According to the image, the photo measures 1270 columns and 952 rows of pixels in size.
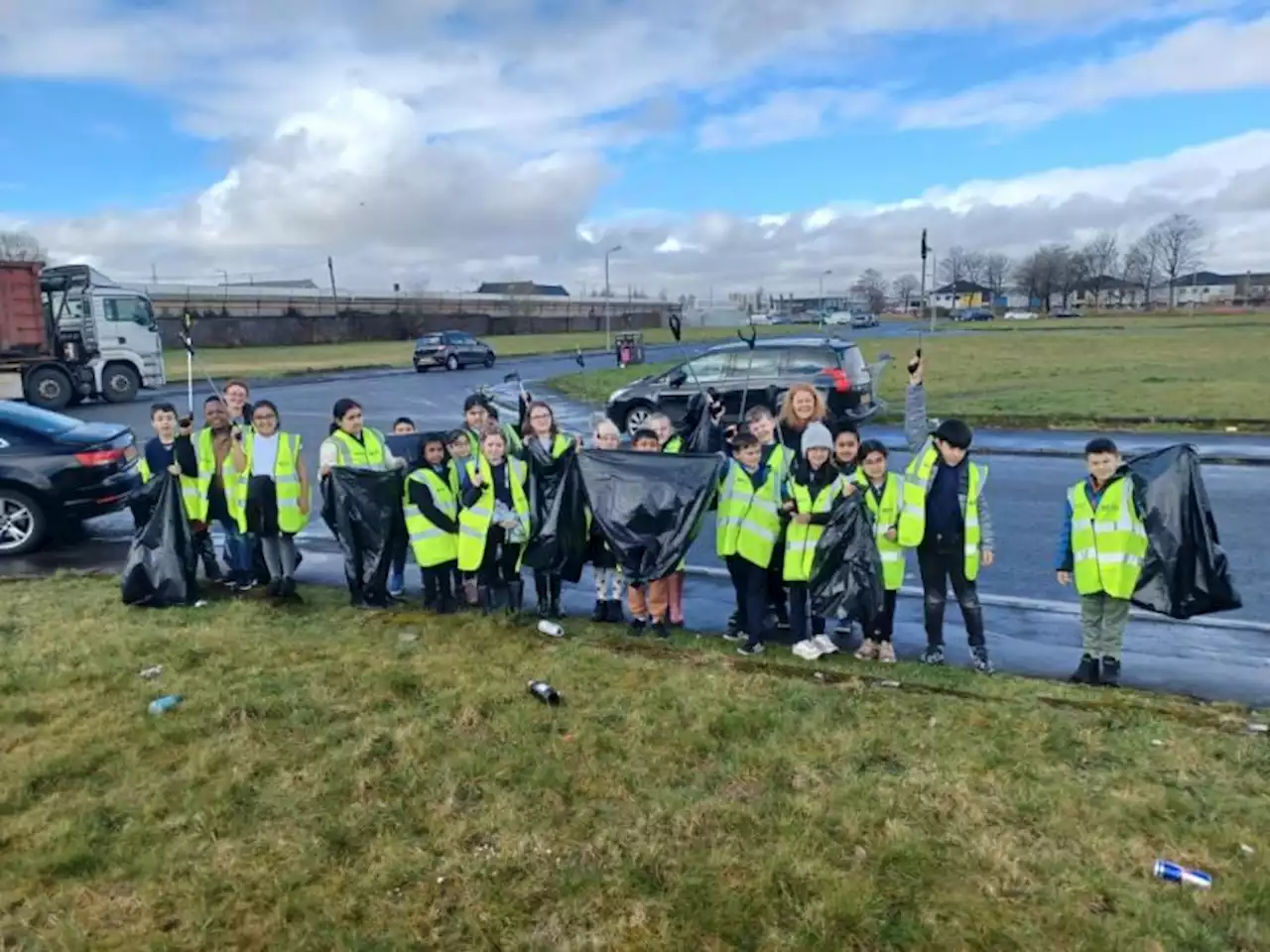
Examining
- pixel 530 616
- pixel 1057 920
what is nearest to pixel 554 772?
pixel 1057 920

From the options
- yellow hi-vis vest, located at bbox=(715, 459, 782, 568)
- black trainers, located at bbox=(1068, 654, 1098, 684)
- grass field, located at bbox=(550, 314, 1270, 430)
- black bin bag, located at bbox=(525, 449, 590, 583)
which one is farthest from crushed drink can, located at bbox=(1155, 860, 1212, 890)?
grass field, located at bbox=(550, 314, 1270, 430)

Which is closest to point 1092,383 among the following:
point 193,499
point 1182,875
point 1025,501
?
point 1025,501

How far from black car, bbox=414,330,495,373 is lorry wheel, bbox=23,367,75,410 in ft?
42.4

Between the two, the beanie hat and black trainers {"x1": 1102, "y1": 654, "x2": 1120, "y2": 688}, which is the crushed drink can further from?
the beanie hat

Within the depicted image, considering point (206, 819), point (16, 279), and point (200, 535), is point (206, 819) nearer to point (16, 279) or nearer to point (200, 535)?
point (200, 535)

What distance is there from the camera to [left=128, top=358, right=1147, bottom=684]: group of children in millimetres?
5121

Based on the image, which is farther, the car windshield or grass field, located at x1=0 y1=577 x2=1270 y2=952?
the car windshield

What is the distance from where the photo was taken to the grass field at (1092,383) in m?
16.2

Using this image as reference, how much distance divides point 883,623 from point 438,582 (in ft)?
10.1

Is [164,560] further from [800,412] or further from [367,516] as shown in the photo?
[800,412]

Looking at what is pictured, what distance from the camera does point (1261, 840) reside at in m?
3.36

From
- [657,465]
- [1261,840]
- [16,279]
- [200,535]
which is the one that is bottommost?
[1261,840]

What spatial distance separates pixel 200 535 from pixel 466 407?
2277 millimetres

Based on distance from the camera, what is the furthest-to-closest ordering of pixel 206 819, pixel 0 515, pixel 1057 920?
pixel 0 515
pixel 206 819
pixel 1057 920
